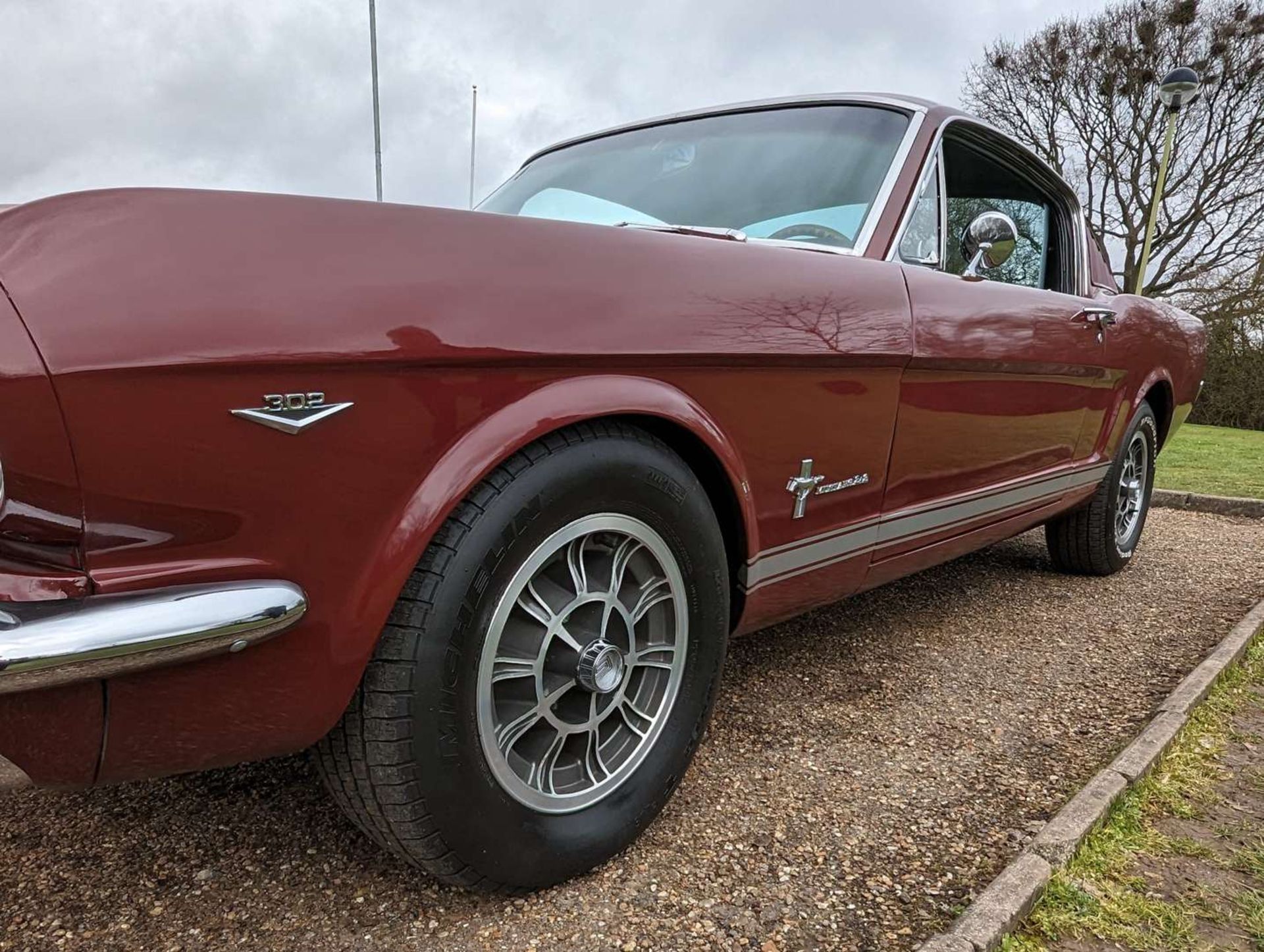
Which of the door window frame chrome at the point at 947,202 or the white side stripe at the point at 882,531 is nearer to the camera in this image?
the white side stripe at the point at 882,531

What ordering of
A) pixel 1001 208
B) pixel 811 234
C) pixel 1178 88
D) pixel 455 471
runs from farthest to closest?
pixel 1178 88
pixel 1001 208
pixel 811 234
pixel 455 471

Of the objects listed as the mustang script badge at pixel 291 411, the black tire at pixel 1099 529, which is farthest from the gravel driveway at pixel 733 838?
the black tire at pixel 1099 529

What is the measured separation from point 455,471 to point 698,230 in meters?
0.98

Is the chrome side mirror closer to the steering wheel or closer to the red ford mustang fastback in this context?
the red ford mustang fastback

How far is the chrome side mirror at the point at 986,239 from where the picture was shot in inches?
93.0

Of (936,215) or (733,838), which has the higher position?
(936,215)

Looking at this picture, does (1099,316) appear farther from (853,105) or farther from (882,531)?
(882,531)

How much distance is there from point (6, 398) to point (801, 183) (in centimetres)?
178

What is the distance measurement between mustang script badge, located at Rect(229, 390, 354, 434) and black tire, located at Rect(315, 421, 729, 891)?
26cm

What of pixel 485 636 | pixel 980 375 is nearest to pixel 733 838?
pixel 485 636

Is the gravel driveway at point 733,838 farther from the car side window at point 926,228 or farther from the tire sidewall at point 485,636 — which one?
the car side window at point 926,228

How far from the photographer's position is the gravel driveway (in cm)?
139

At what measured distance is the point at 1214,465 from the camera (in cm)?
872

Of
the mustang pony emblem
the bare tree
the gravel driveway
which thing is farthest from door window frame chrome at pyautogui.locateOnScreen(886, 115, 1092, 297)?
the bare tree
